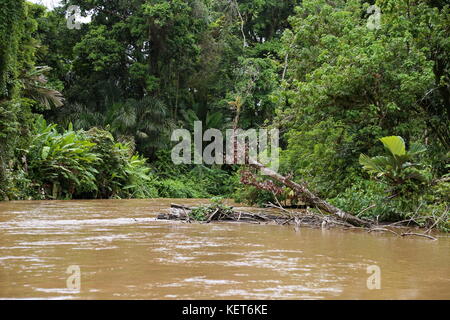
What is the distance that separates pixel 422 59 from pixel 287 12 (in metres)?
19.9

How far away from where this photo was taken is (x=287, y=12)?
95.0ft

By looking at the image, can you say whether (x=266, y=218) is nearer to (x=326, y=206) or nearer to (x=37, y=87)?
(x=326, y=206)

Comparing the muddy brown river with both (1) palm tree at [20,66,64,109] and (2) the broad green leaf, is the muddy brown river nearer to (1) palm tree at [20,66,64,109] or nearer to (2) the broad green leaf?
(2) the broad green leaf

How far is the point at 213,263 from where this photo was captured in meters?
4.62

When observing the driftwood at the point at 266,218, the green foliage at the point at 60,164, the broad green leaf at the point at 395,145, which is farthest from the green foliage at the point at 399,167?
the green foliage at the point at 60,164

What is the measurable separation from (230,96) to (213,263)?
2054 cm

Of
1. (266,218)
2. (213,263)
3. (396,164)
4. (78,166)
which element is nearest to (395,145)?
(396,164)

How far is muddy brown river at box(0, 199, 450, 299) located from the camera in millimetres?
3490

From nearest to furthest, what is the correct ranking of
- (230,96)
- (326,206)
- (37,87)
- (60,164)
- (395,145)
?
(395,145) < (326,206) < (60,164) < (37,87) < (230,96)

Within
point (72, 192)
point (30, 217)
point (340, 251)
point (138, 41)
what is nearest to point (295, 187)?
point (340, 251)

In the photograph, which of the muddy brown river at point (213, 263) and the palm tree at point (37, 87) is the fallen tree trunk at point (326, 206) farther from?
the palm tree at point (37, 87)

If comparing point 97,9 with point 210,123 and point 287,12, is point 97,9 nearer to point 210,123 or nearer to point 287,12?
point 210,123

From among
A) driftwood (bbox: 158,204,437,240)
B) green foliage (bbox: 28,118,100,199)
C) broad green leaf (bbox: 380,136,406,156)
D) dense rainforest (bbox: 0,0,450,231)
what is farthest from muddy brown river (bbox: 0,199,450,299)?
green foliage (bbox: 28,118,100,199)

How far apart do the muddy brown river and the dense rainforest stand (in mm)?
2255
